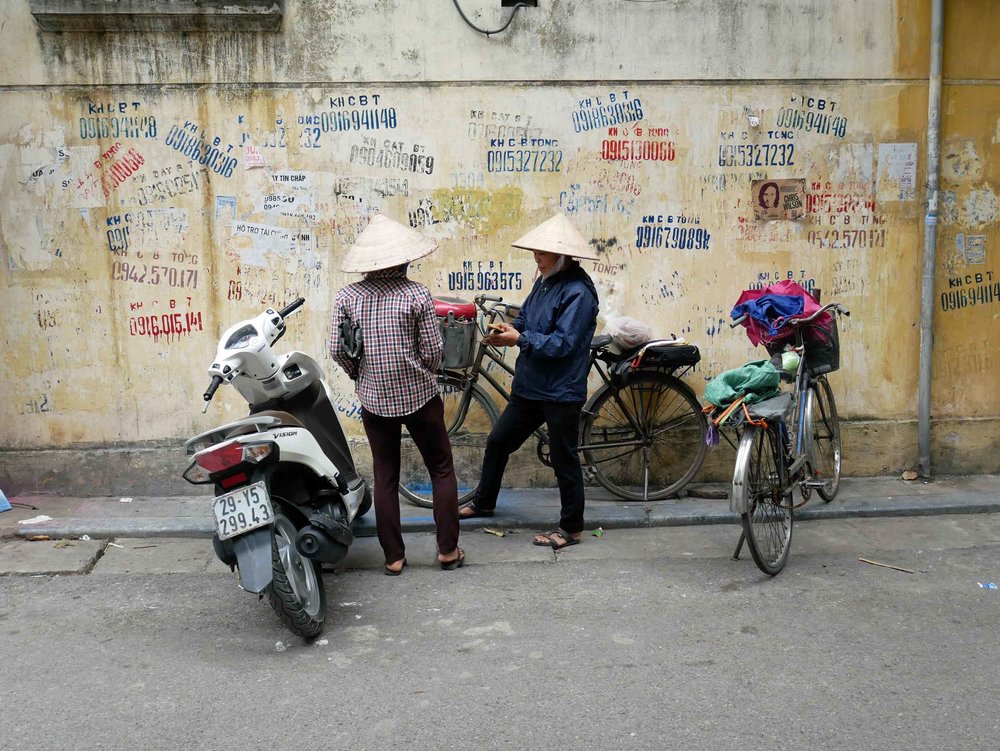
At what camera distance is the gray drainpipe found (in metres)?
6.64

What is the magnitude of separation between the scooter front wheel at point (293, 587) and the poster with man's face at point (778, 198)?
3935 millimetres

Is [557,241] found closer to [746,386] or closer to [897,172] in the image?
[746,386]

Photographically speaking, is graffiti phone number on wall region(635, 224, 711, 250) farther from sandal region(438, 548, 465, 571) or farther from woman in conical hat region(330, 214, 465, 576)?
sandal region(438, 548, 465, 571)

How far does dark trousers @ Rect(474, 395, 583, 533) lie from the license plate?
185 cm

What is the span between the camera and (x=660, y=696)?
161 inches

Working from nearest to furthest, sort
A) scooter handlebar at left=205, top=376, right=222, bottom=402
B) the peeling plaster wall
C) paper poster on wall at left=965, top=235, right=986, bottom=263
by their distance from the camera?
scooter handlebar at left=205, top=376, right=222, bottom=402
the peeling plaster wall
paper poster on wall at left=965, top=235, right=986, bottom=263

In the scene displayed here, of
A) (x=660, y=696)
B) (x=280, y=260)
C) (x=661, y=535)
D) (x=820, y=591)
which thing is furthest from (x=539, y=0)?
(x=660, y=696)

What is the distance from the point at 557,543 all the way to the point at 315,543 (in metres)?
1.60

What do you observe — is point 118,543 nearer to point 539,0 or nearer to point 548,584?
point 548,584

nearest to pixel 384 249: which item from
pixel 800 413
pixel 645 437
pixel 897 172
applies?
pixel 645 437

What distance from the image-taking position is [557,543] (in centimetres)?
585

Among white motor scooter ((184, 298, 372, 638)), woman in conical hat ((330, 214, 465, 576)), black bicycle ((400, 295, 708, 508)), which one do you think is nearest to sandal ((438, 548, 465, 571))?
woman in conical hat ((330, 214, 465, 576))

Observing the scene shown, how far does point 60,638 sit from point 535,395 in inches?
109

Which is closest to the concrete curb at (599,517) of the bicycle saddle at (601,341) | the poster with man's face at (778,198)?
the bicycle saddle at (601,341)
